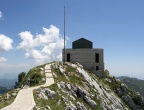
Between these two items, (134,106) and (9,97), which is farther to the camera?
(134,106)

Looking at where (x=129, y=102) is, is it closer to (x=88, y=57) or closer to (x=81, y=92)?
(x=88, y=57)

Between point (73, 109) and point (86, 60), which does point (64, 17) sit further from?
point (73, 109)

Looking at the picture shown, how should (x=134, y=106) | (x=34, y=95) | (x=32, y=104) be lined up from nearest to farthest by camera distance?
1. (x=32, y=104)
2. (x=34, y=95)
3. (x=134, y=106)

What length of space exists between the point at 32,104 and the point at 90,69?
5406 centimetres

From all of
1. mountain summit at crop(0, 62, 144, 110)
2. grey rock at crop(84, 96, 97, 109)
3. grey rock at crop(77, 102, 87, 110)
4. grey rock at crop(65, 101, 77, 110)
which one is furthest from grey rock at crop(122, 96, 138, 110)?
grey rock at crop(65, 101, 77, 110)

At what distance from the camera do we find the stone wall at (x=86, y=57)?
83.4 metres

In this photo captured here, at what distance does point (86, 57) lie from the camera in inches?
3300

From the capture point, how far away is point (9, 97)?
3812cm

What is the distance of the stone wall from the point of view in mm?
83375

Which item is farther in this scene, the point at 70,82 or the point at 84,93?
the point at 70,82

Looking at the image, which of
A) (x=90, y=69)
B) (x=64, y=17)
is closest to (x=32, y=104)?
(x=64, y=17)

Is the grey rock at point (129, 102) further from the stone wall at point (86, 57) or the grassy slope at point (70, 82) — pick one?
the grassy slope at point (70, 82)

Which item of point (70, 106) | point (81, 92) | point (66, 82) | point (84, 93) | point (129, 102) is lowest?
point (129, 102)

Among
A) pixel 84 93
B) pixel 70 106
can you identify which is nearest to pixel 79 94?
pixel 84 93
